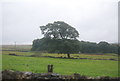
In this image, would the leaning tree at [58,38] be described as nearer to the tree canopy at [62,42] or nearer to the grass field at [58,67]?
the tree canopy at [62,42]

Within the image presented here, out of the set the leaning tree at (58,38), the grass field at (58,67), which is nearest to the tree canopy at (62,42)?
the leaning tree at (58,38)

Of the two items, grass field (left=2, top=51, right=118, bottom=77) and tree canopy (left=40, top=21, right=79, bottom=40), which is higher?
tree canopy (left=40, top=21, right=79, bottom=40)

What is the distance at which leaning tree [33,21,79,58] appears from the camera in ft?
45.2

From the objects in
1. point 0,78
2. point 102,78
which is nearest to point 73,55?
point 102,78

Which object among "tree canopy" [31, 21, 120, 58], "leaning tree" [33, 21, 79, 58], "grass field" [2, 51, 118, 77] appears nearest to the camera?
"grass field" [2, 51, 118, 77]

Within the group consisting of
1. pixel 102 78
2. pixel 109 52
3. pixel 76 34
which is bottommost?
pixel 102 78

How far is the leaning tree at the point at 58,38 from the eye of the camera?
13778 mm

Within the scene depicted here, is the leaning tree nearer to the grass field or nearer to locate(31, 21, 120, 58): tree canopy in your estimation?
locate(31, 21, 120, 58): tree canopy

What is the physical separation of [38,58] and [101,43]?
4410 millimetres

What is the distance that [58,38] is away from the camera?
15.1 metres

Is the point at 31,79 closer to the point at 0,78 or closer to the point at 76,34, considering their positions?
the point at 0,78

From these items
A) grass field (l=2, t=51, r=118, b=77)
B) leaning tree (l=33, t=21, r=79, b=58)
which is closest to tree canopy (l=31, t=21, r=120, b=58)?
leaning tree (l=33, t=21, r=79, b=58)

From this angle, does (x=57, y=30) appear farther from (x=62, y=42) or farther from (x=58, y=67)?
(x=58, y=67)

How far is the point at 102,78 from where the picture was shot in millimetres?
8398
